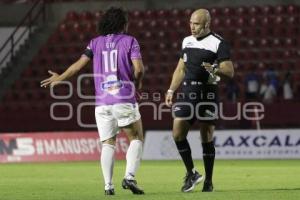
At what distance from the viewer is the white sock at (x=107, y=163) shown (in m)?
10.3

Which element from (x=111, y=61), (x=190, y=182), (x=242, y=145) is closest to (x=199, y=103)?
(x=190, y=182)

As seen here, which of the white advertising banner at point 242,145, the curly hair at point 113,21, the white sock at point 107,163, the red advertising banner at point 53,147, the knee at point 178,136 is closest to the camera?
the white sock at point 107,163

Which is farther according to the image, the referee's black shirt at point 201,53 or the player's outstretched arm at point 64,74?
the referee's black shirt at point 201,53

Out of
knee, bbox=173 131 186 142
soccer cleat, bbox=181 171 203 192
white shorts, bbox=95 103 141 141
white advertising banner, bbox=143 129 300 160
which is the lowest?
white advertising banner, bbox=143 129 300 160

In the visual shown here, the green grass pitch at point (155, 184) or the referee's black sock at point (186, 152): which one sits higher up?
the referee's black sock at point (186, 152)

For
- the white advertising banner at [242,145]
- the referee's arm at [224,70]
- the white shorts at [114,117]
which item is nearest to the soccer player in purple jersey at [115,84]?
the white shorts at [114,117]

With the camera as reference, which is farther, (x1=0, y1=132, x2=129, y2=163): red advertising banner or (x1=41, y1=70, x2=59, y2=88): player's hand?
(x1=0, y1=132, x2=129, y2=163): red advertising banner

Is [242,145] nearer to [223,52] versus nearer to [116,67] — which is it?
[223,52]

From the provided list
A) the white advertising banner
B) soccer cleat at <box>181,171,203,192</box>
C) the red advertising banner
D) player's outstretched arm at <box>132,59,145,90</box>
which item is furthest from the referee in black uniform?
the red advertising banner

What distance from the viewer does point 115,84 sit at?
1038 cm

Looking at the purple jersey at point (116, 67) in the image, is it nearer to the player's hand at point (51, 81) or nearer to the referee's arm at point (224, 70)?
the player's hand at point (51, 81)

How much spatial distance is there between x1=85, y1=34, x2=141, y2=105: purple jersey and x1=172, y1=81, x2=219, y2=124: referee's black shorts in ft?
2.59

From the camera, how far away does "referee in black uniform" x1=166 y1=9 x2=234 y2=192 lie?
10.7 metres

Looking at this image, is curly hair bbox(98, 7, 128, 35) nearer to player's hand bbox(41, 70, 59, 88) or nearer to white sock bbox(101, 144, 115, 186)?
player's hand bbox(41, 70, 59, 88)
